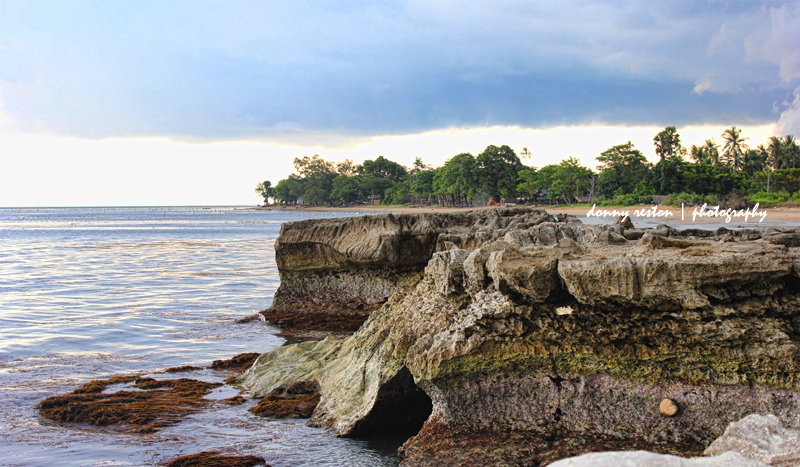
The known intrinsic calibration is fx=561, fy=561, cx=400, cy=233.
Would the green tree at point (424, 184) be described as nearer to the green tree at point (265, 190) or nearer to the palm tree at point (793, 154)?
the palm tree at point (793, 154)

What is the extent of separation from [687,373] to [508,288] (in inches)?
54.7

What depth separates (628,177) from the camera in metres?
70.9

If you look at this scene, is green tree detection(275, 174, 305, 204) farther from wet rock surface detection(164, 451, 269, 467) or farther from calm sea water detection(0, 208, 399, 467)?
wet rock surface detection(164, 451, 269, 467)

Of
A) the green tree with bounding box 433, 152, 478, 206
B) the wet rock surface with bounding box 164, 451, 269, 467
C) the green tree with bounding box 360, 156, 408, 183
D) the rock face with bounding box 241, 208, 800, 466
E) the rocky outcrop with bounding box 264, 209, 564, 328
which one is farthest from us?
the green tree with bounding box 360, 156, 408, 183

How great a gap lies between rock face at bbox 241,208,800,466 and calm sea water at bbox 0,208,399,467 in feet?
2.35

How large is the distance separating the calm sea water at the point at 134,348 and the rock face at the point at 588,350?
0.72m

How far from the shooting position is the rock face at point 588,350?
151 inches

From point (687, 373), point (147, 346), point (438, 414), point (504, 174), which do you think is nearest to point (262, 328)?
point (147, 346)

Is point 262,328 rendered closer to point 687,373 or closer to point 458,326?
point 458,326

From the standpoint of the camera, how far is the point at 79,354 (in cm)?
900

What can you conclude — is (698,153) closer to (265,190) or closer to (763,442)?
(763,442)

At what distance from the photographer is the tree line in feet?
205

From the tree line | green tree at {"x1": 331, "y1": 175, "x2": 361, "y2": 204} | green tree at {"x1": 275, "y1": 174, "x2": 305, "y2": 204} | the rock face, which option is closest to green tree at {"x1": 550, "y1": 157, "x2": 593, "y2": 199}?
the tree line

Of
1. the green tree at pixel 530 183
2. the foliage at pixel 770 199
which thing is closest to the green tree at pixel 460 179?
the green tree at pixel 530 183
